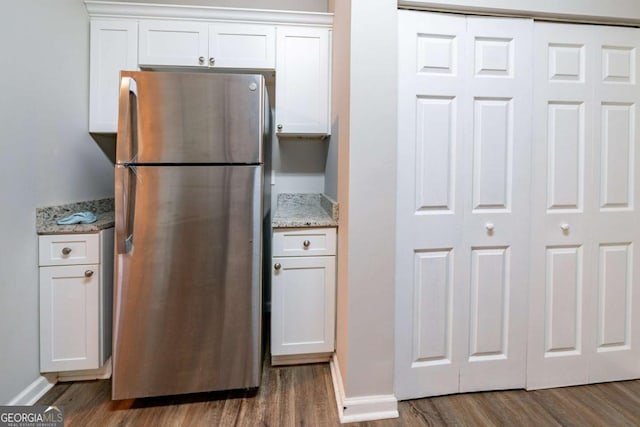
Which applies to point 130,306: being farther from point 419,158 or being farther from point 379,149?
point 419,158

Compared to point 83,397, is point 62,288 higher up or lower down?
higher up

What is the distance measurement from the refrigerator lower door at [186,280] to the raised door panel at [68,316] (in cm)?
29

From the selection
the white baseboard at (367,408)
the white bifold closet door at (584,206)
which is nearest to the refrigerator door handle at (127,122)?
the white baseboard at (367,408)

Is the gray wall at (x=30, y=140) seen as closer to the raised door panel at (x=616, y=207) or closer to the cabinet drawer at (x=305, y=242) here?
the cabinet drawer at (x=305, y=242)

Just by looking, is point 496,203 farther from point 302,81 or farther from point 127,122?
point 127,122

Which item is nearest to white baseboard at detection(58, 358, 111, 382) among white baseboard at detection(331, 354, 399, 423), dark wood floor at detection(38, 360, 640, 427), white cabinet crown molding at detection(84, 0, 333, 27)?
dark wood floor at detection(38, 360, 640, 427)

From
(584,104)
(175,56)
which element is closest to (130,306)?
(175,56)

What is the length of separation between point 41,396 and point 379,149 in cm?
218

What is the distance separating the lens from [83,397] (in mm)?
1550

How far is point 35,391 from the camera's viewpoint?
152 centimetres

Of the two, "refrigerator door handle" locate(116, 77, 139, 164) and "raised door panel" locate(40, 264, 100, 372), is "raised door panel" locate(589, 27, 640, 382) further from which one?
"raised door panel" locate(40, 264, 100, 372)

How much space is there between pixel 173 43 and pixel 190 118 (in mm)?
876

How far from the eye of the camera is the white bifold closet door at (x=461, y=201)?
1459mm

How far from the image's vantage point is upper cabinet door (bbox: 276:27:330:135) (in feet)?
6.55
